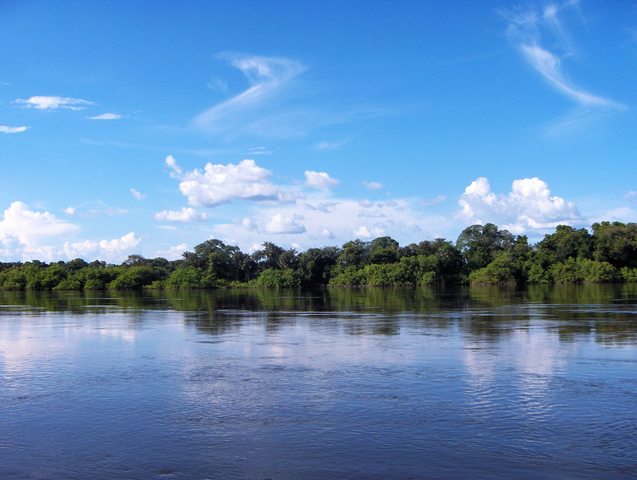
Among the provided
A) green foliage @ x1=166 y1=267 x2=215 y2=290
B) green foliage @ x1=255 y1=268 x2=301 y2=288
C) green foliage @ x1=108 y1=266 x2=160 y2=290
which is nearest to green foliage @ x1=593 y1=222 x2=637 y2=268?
green foliage @ x1=255 y1=268 x2=301 y2=288

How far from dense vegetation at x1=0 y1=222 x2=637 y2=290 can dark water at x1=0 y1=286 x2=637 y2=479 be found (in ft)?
306

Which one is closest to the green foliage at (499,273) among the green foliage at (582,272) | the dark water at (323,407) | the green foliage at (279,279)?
the green foliage at (582,272)

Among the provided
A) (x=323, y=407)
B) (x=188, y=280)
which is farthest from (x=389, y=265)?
(x=323, y=407)

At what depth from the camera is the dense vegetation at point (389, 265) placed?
11325 cm

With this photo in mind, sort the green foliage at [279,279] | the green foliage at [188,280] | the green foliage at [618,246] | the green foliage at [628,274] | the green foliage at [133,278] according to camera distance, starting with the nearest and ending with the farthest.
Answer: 1. the green foliage at [628,274]
2. the green foliage at [618,246]
3. the green foliage at [133,278]
4. the green foliage at [188,280]
5. the green foliage at [279,279]

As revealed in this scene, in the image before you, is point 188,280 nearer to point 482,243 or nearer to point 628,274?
point 482,243

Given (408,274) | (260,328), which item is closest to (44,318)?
(260,328)

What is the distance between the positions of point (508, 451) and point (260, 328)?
21.5 m

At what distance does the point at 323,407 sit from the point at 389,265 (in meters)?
115

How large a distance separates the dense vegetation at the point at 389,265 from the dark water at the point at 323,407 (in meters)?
93.2

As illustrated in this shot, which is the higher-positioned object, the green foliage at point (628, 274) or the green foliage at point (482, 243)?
the green foliage at point (482, 243)

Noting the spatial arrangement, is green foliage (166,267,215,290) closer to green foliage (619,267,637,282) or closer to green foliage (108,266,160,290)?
green foliage (108,266,160,290)

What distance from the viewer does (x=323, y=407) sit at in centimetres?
1387

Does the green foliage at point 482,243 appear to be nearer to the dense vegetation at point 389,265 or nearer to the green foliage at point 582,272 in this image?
the dense vegetation at point 389,265
